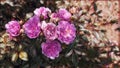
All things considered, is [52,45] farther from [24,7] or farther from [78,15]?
[24,7]

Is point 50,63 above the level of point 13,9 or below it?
below

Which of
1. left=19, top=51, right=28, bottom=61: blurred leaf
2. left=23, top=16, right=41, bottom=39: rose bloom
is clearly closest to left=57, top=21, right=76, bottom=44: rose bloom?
left=23, top=16, right=41, bottom=39: rose bloom

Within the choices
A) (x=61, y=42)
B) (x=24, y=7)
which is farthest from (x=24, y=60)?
(x=24, y=7)

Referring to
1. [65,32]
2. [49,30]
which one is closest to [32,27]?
[49,30]

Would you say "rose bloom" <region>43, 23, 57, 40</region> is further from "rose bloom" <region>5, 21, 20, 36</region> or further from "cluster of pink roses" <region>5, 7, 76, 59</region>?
"rose bloom" <region>5, 21, 20, 36</region>

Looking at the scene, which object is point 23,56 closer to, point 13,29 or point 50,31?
point 13,29

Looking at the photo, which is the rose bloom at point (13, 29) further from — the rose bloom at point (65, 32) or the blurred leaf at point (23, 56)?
the rose bloom at point (65, 32)

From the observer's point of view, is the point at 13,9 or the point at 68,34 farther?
the point at 13,9

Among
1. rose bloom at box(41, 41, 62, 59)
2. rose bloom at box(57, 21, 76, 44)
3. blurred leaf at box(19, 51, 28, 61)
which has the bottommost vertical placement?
blurred leaf at box(19, 51, 28, 61)

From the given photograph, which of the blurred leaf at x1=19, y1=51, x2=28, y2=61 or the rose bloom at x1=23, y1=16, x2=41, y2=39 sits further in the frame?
the blurred leaf at x1=19, y1=51, x2=28, y2=61
